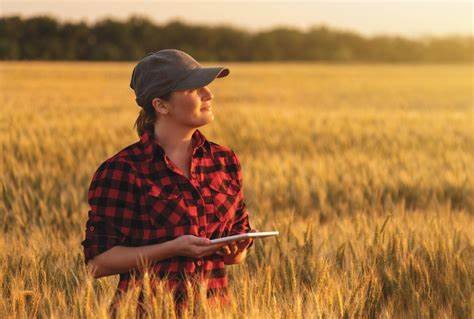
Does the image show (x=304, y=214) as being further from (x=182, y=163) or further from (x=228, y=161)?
(x=182, y=163)

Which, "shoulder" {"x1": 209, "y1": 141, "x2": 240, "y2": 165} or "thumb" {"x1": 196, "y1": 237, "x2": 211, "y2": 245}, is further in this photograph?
"shoulder" {"x1": 209, "y1": 141, "x2": 240, "y2": 165}

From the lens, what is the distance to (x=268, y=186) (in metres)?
5.21

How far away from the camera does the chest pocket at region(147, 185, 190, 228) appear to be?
233cm

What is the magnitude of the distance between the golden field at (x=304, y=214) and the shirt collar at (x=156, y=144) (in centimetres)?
40

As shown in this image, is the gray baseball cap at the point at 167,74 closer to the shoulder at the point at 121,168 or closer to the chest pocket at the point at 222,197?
the shoulder at the point at 121,168

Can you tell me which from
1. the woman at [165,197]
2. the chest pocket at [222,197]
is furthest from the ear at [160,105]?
the chest pocket at [222,197]

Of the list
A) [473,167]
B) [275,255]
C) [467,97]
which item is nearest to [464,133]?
[473,167]

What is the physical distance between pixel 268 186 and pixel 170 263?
2.87m

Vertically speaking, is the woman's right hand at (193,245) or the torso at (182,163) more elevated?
the torso at (182,163)

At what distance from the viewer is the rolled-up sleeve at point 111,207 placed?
2.34 m

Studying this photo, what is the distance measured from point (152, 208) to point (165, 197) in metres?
0.05

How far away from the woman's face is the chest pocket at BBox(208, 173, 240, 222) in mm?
191

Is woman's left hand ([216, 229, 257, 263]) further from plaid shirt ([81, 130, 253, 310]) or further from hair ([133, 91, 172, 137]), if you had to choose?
hair ([133, 91, 172, 137])

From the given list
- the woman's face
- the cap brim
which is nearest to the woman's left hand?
the woman's face
